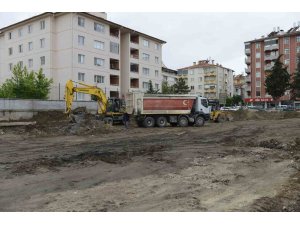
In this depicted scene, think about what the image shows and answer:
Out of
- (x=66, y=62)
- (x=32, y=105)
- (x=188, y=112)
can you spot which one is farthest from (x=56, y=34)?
(x=188, y=112)

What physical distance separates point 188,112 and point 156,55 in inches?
1231

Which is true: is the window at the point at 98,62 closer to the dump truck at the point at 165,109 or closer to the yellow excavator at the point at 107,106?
the yellow excavator at the point at 107,106

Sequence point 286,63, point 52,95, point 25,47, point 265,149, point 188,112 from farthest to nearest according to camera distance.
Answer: point 286,63 < point 25,47 < point 52,95 < point 188,112 < point 265,149

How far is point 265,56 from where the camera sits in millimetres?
86062

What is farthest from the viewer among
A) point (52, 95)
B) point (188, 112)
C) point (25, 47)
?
point (25, 47)

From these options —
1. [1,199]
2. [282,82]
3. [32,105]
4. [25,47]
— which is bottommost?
[1,199]

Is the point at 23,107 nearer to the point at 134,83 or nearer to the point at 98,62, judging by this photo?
the point at 98,62

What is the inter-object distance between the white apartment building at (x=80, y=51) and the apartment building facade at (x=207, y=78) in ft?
181

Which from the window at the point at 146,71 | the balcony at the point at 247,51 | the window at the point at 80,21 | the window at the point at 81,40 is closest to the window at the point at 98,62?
the window at the point at 81,40

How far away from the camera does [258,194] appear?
806 cm

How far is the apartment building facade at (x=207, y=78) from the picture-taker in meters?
110

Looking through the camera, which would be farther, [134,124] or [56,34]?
[56,34]

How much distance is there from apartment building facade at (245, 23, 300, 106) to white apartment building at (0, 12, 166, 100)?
1516 inches

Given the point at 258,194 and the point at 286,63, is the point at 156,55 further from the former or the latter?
the point at 258,194
